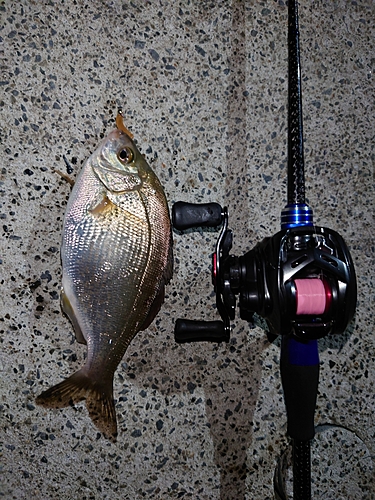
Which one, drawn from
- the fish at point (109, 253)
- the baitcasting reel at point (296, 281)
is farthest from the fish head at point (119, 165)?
the baitcasting reel at point (296, 281)

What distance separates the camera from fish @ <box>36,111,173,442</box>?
1098mm

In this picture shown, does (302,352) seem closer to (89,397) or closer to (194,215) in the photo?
(194,215)

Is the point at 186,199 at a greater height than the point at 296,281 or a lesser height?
greater

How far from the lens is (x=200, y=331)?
1246 mm

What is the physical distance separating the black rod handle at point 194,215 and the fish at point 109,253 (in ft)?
0.21

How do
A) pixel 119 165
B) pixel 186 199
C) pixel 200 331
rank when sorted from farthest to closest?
1. pixel 186 199
2. pixel 200 331
3. pixel 119 165

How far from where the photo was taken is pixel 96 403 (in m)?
1.18

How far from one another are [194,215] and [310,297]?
1.25 ft

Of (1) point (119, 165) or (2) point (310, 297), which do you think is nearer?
(2) point (310, 297)

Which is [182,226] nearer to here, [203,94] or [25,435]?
[203,94]

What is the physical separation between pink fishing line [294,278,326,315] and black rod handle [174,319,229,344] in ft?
0.93

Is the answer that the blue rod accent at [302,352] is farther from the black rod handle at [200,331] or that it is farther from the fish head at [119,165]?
the fish head at [119,165]

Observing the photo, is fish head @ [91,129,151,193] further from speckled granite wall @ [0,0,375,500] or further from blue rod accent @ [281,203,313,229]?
blue rod accent @ [281,203,313,229]

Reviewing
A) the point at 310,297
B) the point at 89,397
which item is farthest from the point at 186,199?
the point at 89,397
